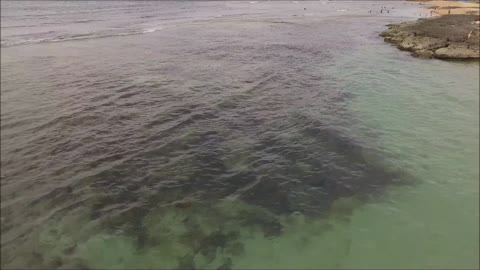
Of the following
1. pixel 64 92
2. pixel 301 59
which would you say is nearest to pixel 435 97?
pixel 301 59

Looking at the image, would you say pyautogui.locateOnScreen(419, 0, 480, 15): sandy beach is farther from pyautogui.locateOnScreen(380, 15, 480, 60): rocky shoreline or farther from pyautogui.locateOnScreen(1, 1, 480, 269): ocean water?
pyautogui.locateOnScreen(1, 1, 480, 269): ocean water

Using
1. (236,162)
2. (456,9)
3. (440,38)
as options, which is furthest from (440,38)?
(456,9)

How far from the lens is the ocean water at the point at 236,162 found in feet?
34.7

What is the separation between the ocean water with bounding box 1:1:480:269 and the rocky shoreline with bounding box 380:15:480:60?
310cm

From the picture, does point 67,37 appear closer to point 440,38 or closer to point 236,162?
point 236,162

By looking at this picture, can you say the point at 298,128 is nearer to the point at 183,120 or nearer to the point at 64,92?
the point at 183,120

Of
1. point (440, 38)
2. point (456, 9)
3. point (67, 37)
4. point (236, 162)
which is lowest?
point (236, 162)

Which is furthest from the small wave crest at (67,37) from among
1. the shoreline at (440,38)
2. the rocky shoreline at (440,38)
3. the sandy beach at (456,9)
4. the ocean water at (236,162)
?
the sandy beach at (456,9)

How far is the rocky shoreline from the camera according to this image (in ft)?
103

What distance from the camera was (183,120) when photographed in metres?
18.7

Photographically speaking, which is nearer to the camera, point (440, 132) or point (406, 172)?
point (406, 172)

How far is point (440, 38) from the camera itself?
36125mm

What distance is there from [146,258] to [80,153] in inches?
278

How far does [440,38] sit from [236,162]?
30864mm
